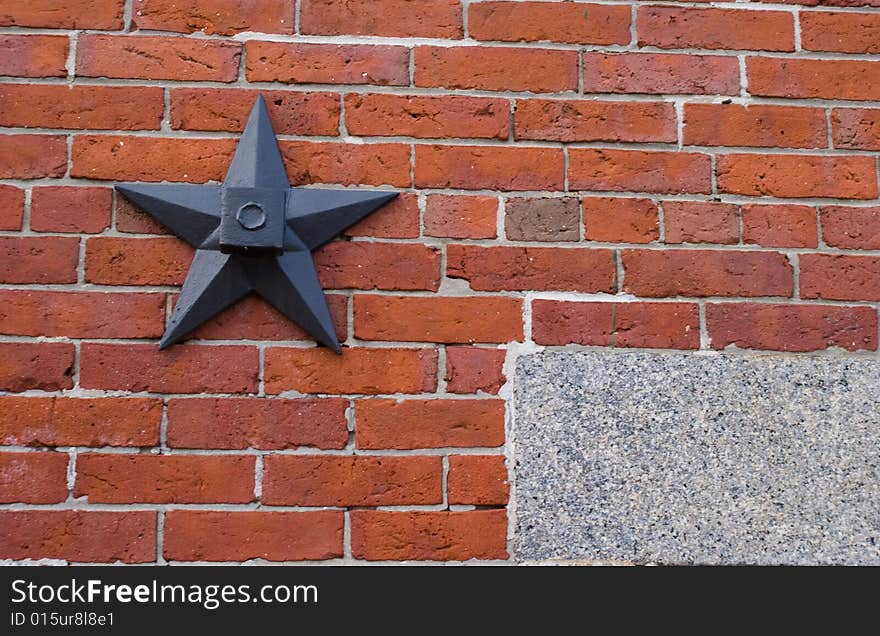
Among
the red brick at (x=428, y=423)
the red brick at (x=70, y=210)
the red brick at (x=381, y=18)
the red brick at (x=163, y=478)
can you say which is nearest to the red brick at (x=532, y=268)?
the red brick at (x=428, y=423)

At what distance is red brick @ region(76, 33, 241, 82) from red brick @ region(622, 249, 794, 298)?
2.82ft

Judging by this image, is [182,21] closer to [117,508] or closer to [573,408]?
[117,508]

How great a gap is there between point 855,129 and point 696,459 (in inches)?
29.1

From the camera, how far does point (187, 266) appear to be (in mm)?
1659

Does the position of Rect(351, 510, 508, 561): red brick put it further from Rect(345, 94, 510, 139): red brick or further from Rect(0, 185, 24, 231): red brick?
Rect(0, 185, 24, 231): red brick

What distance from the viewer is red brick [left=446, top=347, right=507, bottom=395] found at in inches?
65.6

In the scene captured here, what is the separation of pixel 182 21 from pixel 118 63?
147mm

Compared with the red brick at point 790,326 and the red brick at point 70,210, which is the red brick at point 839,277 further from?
the red brick at point 70,210

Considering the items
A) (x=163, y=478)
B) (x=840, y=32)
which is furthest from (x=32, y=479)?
(x=840, y=32)

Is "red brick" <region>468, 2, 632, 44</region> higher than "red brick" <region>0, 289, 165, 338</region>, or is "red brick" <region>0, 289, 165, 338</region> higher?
"red brick" <region>468, 2, 632, 44</region>

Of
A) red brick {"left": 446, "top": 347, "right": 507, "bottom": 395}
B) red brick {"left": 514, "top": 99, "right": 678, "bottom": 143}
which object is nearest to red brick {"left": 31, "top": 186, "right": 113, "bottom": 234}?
red brick {"left": 446, "top": 347, "right": 507, "bottom": 395}

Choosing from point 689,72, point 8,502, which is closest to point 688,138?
point 689,72

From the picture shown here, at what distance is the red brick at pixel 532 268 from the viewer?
1700 millimetres

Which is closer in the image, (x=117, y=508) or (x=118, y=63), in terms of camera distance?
(x=117, y=508)
